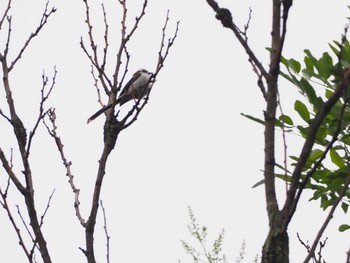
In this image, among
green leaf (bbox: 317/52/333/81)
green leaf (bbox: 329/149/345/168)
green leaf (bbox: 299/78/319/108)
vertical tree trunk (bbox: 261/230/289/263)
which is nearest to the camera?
vertical tree trunk (bbox: 261/230/289/263)

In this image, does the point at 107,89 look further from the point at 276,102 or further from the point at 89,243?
the point at 276,102

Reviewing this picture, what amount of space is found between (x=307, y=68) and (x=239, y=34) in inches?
57.5

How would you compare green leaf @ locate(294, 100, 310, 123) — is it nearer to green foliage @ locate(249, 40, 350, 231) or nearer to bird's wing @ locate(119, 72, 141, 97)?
green foliage @ locate(249, 40, 350, 231)

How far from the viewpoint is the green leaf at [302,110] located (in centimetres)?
321

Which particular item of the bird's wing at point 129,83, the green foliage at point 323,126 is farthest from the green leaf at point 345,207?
the bird's wing at point 129,83

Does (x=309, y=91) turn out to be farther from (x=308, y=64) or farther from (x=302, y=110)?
(x=308, y=64)

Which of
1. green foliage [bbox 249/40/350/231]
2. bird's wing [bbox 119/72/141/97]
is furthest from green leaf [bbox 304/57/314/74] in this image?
bird's wing [bbox 119/72/141/97]

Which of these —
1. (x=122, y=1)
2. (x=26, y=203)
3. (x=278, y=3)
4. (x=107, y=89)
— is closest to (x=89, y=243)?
(x=26, y=203)

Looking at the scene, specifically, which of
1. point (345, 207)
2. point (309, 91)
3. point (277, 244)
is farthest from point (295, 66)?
point (277, 244)

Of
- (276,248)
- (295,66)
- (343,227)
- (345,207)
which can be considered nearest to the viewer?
(276,248)

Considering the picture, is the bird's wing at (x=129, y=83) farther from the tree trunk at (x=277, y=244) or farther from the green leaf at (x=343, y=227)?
the tree trunk at (x=277, y=244)

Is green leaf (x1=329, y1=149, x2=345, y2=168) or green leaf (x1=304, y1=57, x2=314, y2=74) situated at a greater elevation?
green leaf (x1=304, y1=57, x2=314, y2=74)

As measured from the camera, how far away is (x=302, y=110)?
10.5ft

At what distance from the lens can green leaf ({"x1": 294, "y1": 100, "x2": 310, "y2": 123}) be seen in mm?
3205
